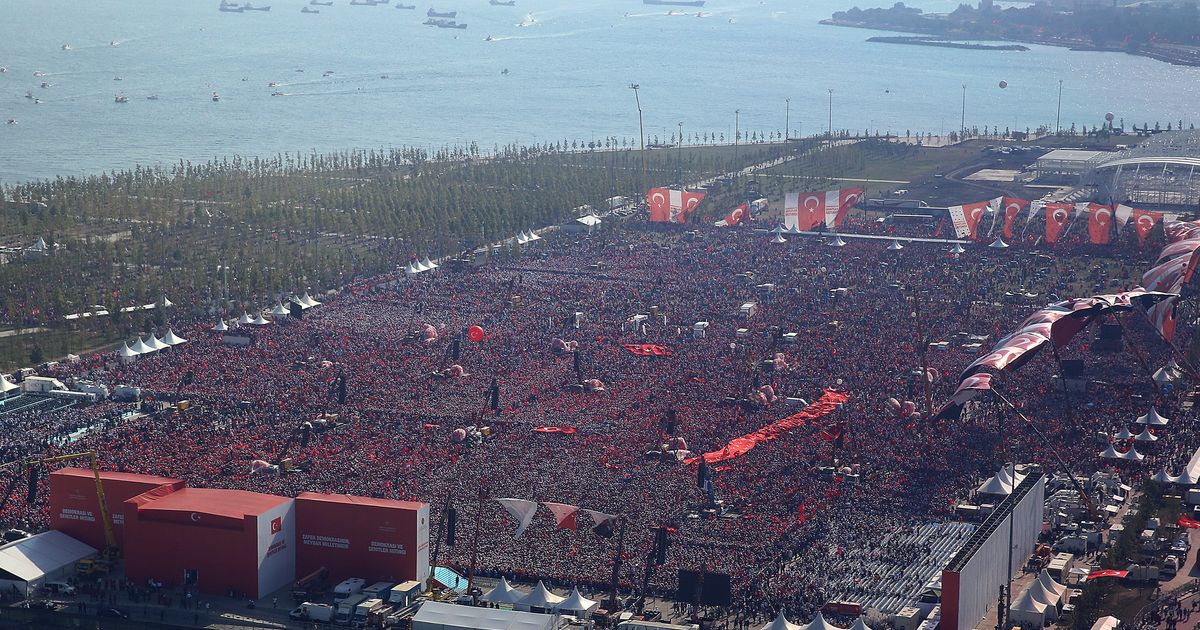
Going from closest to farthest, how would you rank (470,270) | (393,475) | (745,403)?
Answer: (393,475), (745,403), (470,270)

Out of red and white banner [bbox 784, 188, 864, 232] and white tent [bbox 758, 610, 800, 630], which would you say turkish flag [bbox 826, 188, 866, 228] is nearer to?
red and white banner [bbox 784, 188, 864, 232]

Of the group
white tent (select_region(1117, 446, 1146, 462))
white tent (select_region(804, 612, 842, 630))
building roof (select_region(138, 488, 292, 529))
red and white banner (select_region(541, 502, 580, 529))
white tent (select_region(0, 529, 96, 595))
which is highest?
building roof (select_region(138, 488, 292, 529))

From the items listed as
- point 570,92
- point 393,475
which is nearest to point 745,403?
point 393,475

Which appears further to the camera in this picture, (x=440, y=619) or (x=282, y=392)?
(x=282, y=392)

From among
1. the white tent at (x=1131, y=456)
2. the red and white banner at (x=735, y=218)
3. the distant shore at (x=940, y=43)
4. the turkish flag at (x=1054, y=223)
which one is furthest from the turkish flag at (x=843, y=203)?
the distant shore at (x=940, y=43)

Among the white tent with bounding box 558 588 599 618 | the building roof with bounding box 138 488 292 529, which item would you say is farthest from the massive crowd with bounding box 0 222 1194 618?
the building roof with bounding box 138 488 292 529

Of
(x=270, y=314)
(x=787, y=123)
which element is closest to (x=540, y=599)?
(x=270, y=314)

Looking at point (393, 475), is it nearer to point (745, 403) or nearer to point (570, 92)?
point (745, 403)

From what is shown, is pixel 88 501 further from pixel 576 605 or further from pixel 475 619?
pixel 576 605
